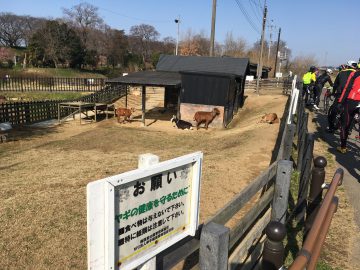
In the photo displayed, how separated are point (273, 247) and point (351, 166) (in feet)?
18.7

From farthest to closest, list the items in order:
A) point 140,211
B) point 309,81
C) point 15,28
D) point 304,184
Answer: point 15,28, point 309,81, point 304,184, point 140,211

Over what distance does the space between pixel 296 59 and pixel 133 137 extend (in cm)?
9655

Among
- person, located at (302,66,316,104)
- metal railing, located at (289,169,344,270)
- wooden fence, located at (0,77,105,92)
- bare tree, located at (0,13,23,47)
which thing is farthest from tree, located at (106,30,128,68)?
metal railing, located at (289,169,344,270)

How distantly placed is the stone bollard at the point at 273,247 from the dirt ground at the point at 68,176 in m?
2.96

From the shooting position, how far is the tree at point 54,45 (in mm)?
51156

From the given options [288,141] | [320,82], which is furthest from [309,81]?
[288,141]

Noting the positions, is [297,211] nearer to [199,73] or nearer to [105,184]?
[105,184]

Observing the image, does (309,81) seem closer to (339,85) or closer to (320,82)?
(320,82)

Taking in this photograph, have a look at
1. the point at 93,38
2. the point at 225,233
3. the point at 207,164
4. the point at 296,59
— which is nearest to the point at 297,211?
the point at 225,233

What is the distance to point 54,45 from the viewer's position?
5156 cm

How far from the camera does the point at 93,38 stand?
66.9m

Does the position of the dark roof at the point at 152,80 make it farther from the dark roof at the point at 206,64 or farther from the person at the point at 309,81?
the person at the point at 309,81

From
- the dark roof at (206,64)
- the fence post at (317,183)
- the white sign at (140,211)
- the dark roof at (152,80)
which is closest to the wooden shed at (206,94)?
the dark roof at (152,80)

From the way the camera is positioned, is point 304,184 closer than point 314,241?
No
